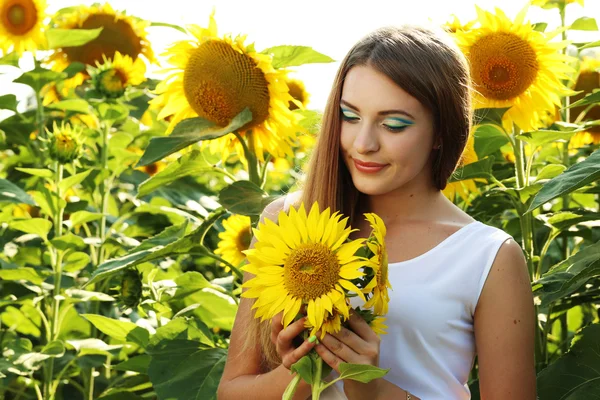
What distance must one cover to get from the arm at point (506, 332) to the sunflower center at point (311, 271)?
46 cm

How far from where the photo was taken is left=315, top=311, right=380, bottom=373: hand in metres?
1.11

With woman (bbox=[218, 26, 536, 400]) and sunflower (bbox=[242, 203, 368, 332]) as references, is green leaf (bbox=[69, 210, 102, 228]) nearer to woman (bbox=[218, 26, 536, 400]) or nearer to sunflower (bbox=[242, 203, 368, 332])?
woman (bbox=[218, 26, 536, 400])

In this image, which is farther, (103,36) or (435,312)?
(103,36)

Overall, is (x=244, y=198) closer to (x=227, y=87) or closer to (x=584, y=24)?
(x=227, y=87)

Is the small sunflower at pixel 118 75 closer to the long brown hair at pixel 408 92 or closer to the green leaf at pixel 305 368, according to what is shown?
the long brown hair at pixel 408 92

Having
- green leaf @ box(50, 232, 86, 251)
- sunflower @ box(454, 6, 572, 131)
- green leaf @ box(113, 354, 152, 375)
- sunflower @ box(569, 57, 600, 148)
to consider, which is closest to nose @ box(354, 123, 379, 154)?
sunflower @ box(454, 6, 572, 131)

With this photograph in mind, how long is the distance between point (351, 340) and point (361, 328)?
26mm

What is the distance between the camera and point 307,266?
3.42 feet

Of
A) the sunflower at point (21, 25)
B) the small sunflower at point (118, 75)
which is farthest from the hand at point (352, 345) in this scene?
the sunflower at point (21, 25)

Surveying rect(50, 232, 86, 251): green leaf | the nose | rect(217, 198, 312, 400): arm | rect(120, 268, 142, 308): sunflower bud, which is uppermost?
the nose

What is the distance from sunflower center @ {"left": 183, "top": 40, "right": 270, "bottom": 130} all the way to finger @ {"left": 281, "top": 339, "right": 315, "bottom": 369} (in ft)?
2.41

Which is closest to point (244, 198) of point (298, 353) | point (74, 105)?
point (298, 353)

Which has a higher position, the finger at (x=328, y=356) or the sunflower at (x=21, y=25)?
the finger at (x=328, y=356)

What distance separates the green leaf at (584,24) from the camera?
6.91ft
